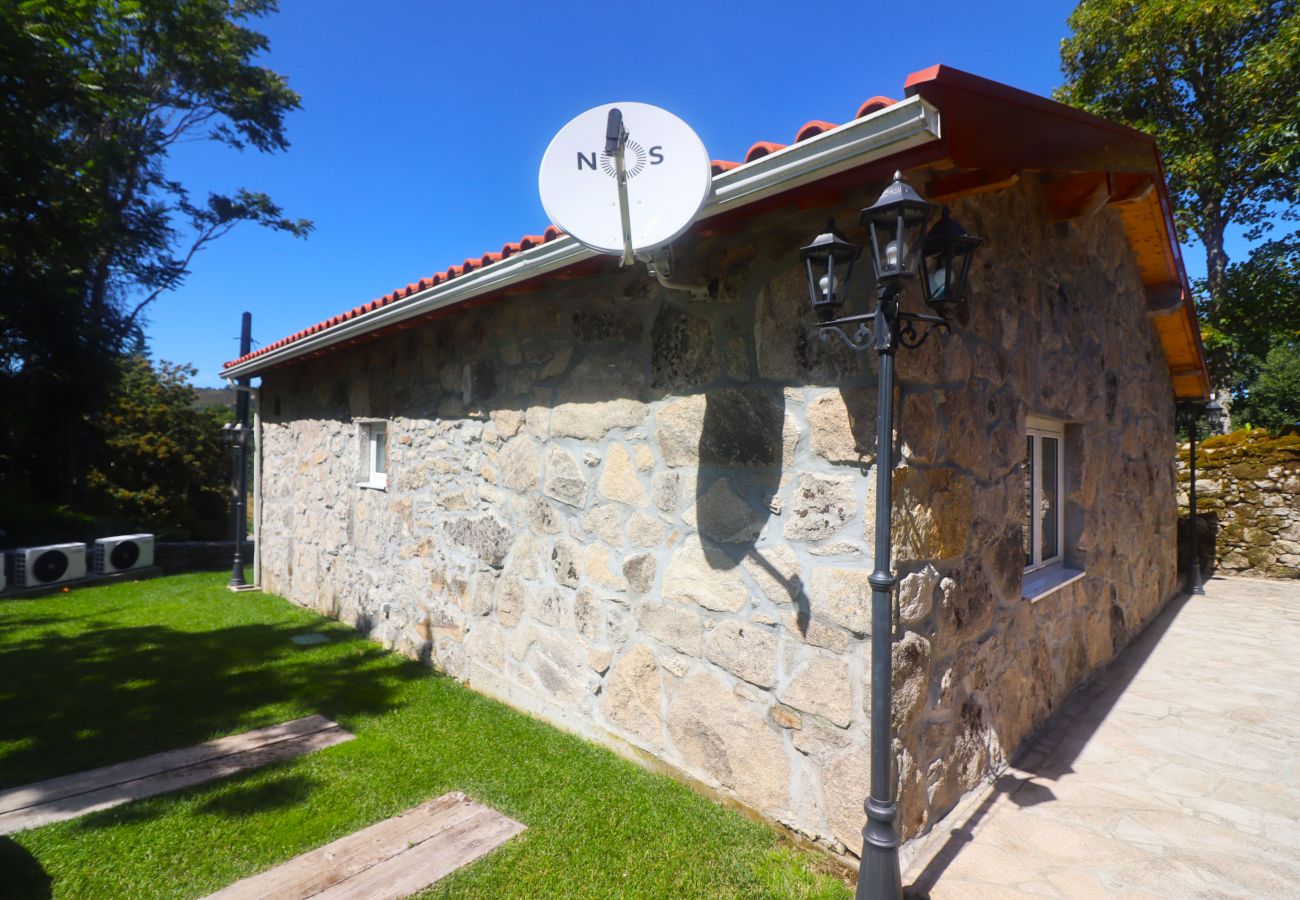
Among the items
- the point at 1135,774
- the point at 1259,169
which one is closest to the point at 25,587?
the point at 1135,774

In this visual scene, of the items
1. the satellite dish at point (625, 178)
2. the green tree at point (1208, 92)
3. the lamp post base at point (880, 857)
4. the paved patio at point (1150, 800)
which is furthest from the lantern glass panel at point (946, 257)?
the green tree at point (1208, 92)

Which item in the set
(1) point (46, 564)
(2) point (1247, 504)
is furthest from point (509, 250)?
(2) point (1247, 504)

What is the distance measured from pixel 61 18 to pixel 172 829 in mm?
9338

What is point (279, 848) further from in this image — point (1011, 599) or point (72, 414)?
point (72, 414)

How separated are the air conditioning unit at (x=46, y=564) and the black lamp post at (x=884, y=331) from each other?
10419mm

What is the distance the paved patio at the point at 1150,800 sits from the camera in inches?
99.4

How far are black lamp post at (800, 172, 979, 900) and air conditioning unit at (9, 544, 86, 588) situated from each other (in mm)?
10419

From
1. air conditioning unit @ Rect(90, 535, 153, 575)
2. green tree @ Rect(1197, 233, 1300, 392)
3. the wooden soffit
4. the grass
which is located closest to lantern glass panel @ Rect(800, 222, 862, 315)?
the wooden soffit

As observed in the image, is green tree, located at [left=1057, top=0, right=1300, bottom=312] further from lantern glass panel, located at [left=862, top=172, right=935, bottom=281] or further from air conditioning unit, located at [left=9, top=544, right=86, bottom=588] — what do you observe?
air conditioning unit, located at [left=9, top=544, right=86, bottom=588]

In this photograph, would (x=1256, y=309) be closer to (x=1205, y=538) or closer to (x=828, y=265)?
(x=1205, y=538)

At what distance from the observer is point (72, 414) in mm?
12305

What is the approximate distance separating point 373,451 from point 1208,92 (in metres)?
17.3

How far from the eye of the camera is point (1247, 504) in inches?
377

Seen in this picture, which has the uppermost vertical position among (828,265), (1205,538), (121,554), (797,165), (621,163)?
(621,163)
